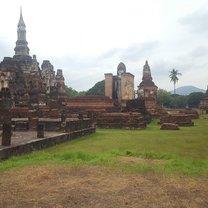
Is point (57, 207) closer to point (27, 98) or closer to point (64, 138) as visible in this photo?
A: point (64, 138)

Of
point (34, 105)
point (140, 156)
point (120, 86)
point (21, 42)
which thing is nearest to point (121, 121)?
point (34, 105)

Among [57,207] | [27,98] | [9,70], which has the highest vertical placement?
[9,70]

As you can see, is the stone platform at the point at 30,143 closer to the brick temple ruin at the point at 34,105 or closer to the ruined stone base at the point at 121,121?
the brick temple ruin at the point at 34,105

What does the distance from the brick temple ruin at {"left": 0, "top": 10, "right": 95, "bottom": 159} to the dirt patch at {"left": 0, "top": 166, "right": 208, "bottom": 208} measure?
282cm

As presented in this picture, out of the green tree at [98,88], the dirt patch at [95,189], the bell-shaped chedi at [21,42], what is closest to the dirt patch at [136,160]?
the dirt patch at [95,189]

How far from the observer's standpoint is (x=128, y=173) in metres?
7.82

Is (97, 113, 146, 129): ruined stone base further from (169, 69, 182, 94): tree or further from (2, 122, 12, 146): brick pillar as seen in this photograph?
(169, 69, 182, 94): tree

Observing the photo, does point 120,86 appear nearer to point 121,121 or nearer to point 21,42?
point 121,121

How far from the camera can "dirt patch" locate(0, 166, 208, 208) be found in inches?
225

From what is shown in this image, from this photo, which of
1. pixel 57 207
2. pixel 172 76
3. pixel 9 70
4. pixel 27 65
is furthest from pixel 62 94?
pixel 172 76

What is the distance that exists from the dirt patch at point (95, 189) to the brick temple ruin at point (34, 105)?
2.82 metres

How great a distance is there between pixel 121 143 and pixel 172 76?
7335 cm

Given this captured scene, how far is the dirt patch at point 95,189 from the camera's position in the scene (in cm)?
572

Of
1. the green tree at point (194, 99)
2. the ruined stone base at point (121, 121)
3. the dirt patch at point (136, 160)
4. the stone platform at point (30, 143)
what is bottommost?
the dirt patch at point (136, 160)
